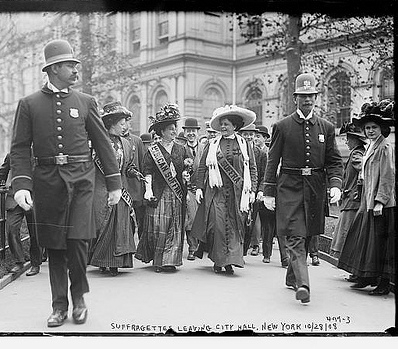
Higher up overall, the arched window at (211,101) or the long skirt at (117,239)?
the arched window at (211,101)

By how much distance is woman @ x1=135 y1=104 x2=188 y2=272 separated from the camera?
244 inches

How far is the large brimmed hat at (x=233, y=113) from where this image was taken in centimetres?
551

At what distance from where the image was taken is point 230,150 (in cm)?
618

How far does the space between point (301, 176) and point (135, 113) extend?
152 centimetres

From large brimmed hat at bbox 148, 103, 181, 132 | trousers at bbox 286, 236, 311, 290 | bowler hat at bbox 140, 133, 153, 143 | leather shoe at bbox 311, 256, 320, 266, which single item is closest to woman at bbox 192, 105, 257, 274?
large brimmed hat at bbox 148, 103, 181, 132

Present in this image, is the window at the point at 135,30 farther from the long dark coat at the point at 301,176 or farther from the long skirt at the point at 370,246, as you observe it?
the long skirt at the point at 370,246

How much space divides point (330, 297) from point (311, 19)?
214cm

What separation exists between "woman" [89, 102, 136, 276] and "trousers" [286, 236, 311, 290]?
5.01ft

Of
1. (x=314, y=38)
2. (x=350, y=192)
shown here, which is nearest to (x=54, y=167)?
(x=314, y=38)

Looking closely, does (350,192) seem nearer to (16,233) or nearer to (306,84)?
(306,84)

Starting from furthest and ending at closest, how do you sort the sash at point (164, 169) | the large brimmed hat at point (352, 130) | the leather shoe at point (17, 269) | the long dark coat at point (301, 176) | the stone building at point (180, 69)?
the sash at point (164, 169) → the large brimmed hat at point (352, 130) → the leather shoe at point (17, 269) → the long dark coat at point (301, 176) → the stone building at point (180, 69)

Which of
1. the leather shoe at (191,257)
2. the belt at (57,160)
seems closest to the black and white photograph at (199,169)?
the belt at (57,160)
